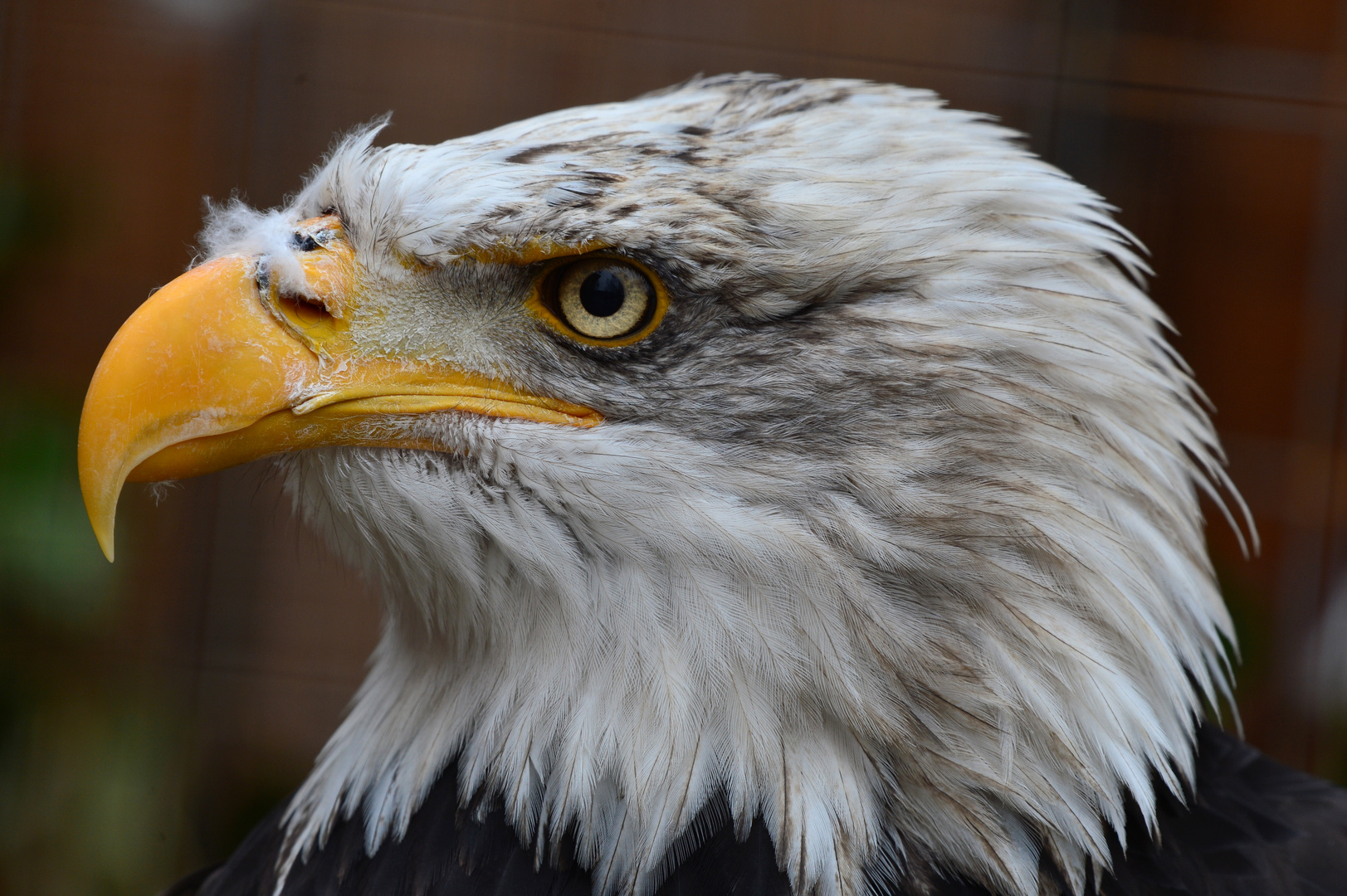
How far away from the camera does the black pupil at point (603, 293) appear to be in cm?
121

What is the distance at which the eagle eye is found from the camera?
1.21 meters

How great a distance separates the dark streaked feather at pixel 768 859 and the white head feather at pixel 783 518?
0.03m

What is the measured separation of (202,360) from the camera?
1.14m

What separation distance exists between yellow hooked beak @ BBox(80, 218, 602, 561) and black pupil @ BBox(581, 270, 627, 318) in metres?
0.11

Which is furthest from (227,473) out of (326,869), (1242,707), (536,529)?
(1242,707)

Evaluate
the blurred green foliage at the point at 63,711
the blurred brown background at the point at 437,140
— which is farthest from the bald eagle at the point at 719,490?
the blurred brown background at the point at 437,140

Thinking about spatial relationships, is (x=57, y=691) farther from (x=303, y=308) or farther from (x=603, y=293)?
(x=603, y=293)

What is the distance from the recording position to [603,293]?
1208 millimetres

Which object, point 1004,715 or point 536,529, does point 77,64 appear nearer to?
point 536,529

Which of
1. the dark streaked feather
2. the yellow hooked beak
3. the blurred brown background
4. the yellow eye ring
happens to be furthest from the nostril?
the blurred brown background

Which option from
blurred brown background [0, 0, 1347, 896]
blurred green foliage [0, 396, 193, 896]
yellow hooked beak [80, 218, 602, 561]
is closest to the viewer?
yellow hooked beak [80, 218, 602, 561]

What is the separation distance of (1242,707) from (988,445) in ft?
9.30

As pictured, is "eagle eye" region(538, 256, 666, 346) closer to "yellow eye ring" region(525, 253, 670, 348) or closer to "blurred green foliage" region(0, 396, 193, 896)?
"yellow eye ring" region(525, 253, 670, 348)

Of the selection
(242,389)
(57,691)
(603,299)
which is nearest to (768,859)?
(603,299)
